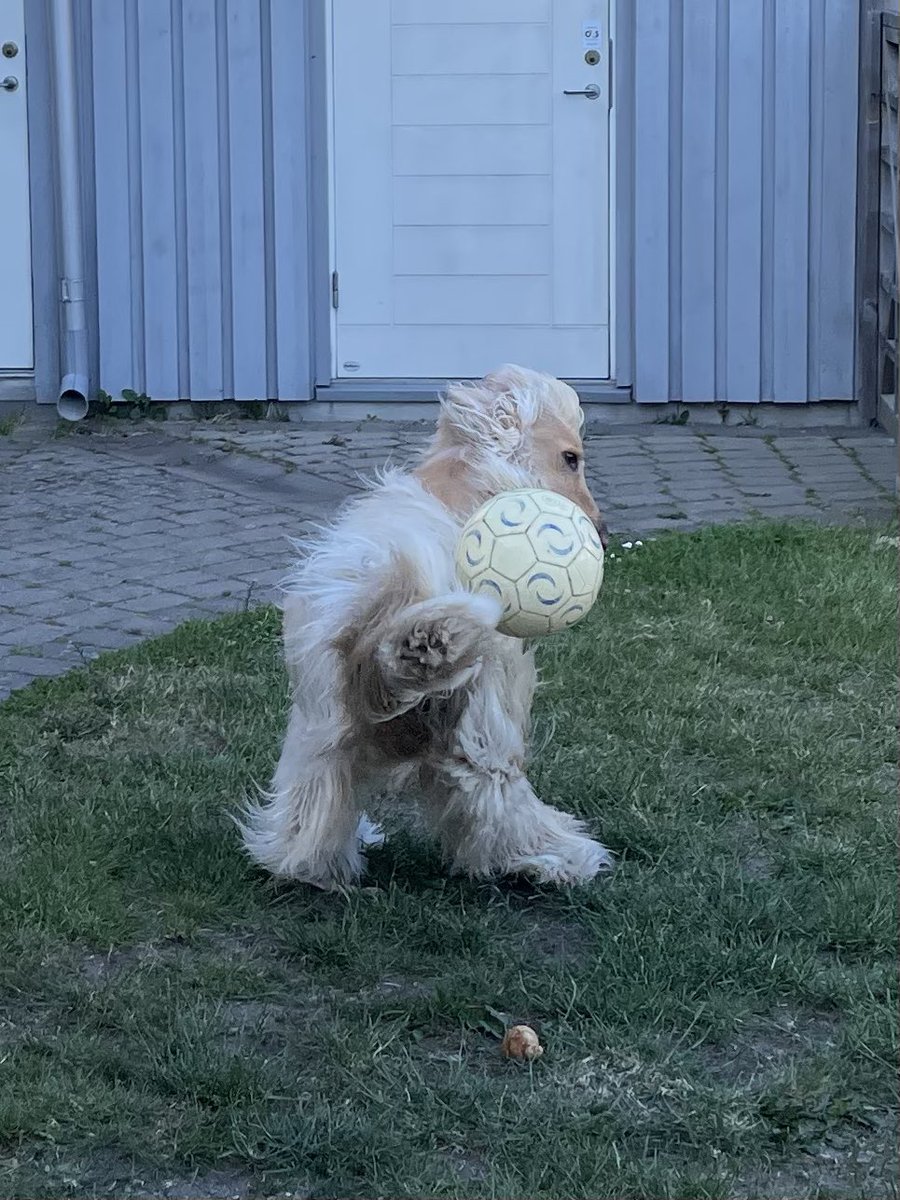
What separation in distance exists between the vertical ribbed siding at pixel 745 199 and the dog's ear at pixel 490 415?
5751mm

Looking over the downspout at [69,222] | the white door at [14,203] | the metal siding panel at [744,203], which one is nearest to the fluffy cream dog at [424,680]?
the metal siding panel at [744,203]

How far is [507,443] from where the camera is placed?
3.89 meters

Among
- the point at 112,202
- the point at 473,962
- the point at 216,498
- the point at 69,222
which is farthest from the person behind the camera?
the point at 112,202

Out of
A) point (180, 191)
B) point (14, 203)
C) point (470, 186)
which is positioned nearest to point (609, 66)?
point (470, 186)

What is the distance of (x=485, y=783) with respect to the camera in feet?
12.9

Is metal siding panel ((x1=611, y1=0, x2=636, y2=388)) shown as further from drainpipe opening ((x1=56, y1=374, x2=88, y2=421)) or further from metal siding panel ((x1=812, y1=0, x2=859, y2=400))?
drainpipe opening ((x1=56, y1=374, x2=88, y2=421))

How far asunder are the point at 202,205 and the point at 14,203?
3.47 feet

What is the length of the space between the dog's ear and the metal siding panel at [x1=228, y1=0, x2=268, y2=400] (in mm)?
5936

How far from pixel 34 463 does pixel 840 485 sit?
3.89 meters

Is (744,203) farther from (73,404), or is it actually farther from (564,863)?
(564,863)

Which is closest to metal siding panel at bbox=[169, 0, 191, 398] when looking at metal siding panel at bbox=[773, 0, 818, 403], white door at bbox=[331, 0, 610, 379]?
white door at bbox=[331, 0, 610, 379]

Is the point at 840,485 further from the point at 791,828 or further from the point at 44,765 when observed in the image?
the point at 44,765

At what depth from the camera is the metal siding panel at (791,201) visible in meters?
9.27

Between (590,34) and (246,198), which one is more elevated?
(590,34)
